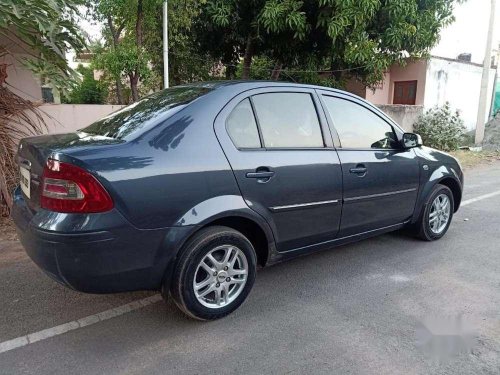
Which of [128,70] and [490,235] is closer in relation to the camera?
[490,235]

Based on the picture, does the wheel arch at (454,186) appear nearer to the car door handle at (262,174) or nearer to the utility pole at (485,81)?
the car door handle at (262,174)

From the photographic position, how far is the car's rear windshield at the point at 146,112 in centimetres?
296

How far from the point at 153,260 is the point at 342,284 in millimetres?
1776

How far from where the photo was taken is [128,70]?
7.39 meters

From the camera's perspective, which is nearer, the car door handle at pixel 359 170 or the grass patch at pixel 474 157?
the car door handle at pixel 359 170

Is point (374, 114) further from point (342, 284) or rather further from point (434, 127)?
point (434, 127)

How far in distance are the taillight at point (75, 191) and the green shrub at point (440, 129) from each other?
1169 centimetres

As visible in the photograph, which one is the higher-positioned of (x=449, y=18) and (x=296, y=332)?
(x=449, y=18)

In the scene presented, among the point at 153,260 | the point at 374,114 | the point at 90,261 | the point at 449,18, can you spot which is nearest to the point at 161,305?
the point at 153,260

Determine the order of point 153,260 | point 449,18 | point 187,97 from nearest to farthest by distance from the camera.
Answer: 1. point 153,260
2. point 187,97
3. point 449,18

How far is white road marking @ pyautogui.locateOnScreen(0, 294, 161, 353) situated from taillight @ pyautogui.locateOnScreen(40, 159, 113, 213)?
3.11 ft

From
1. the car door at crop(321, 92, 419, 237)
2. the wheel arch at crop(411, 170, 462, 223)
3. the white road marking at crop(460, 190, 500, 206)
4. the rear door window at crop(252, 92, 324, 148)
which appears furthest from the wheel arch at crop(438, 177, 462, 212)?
the rear door window at crop(252, 92, 324, 148)

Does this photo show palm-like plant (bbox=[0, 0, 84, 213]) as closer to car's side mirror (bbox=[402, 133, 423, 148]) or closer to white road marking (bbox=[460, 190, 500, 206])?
car's side mirror (bbox=[402, 133, 423, 148])

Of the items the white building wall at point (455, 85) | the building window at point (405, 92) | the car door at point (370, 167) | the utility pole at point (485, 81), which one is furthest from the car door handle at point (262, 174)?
the building window at point (405, 92)
